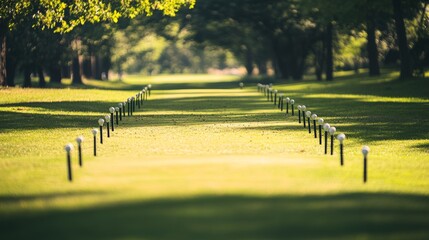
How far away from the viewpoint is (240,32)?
94.2m

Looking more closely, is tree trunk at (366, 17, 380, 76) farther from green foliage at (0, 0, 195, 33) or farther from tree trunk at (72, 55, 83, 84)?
green foliage at (0, 0, 195, 33)

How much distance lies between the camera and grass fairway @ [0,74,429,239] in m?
11.1

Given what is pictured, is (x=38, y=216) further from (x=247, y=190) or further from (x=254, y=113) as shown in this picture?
(x=254, y=113)

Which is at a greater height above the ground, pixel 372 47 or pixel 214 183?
pixel 372 47

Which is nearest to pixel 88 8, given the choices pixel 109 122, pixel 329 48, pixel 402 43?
pixel 109 122

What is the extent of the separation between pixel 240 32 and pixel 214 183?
8049 centimetres

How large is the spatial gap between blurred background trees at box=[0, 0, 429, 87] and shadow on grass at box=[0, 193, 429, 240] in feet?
90.8

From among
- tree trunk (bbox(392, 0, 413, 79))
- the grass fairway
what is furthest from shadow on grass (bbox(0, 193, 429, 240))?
tree trunk (bbox(392, 0, 413, 79))

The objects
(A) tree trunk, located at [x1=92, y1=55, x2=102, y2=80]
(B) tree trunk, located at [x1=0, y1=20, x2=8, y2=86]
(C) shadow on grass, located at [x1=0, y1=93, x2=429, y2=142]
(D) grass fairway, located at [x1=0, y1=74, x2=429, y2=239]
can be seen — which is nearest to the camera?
(D) grass fairway, located at [x1=0, y1=74, x2=429, y2=239]

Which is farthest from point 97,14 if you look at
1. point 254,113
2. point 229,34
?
point 229,34

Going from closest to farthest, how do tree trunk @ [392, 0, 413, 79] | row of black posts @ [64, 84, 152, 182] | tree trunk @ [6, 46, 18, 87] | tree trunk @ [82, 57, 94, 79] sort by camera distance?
row of black posts @ [64, 84, 152, 182] → tree trunk @ [392, 0, 413, 79] → tree trunk @ [6, 46, 18, 87] → tree trunk @ [82, 57, 94, 79]

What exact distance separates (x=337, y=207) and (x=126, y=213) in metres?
3.16

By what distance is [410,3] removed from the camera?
59406mm

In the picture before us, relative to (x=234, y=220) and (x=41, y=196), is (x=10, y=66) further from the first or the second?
(x=234, y=220)
